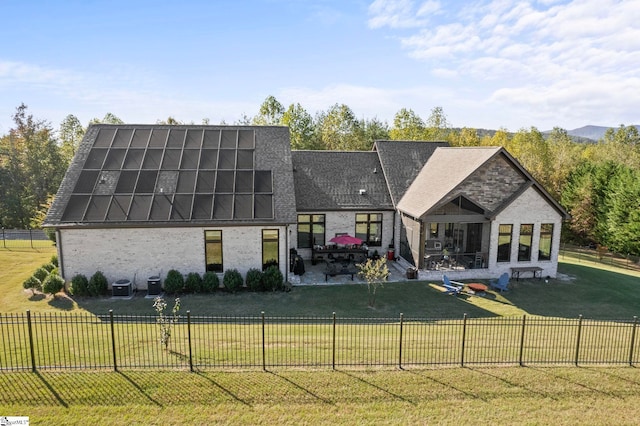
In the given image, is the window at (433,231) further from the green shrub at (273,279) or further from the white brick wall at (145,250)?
the white brick wall at (145,250)

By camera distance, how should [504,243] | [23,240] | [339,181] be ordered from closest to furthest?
[504,243] → [339,181] → [23,240]

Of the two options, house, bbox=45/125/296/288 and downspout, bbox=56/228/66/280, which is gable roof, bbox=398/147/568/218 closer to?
house, bbox=45/125/296/288

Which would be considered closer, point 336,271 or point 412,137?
point 336,271

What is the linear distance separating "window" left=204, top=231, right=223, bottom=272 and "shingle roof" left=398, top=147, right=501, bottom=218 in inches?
415

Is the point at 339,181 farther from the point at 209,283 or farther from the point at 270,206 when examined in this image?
the point at 209,283

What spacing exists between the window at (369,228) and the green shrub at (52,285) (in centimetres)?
1642

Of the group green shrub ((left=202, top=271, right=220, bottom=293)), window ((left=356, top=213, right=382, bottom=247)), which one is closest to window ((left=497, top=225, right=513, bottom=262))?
window ((left=356, top=213, right=382, bottom=247))

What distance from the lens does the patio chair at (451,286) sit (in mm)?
19828

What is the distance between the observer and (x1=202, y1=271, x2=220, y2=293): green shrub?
19344mm

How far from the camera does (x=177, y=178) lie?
21.9 m

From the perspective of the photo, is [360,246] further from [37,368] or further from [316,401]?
[37,368]

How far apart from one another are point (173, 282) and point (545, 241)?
802 inches

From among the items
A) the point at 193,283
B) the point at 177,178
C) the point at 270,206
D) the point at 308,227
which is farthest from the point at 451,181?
the point at 177,178

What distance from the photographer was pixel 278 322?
620 inches
